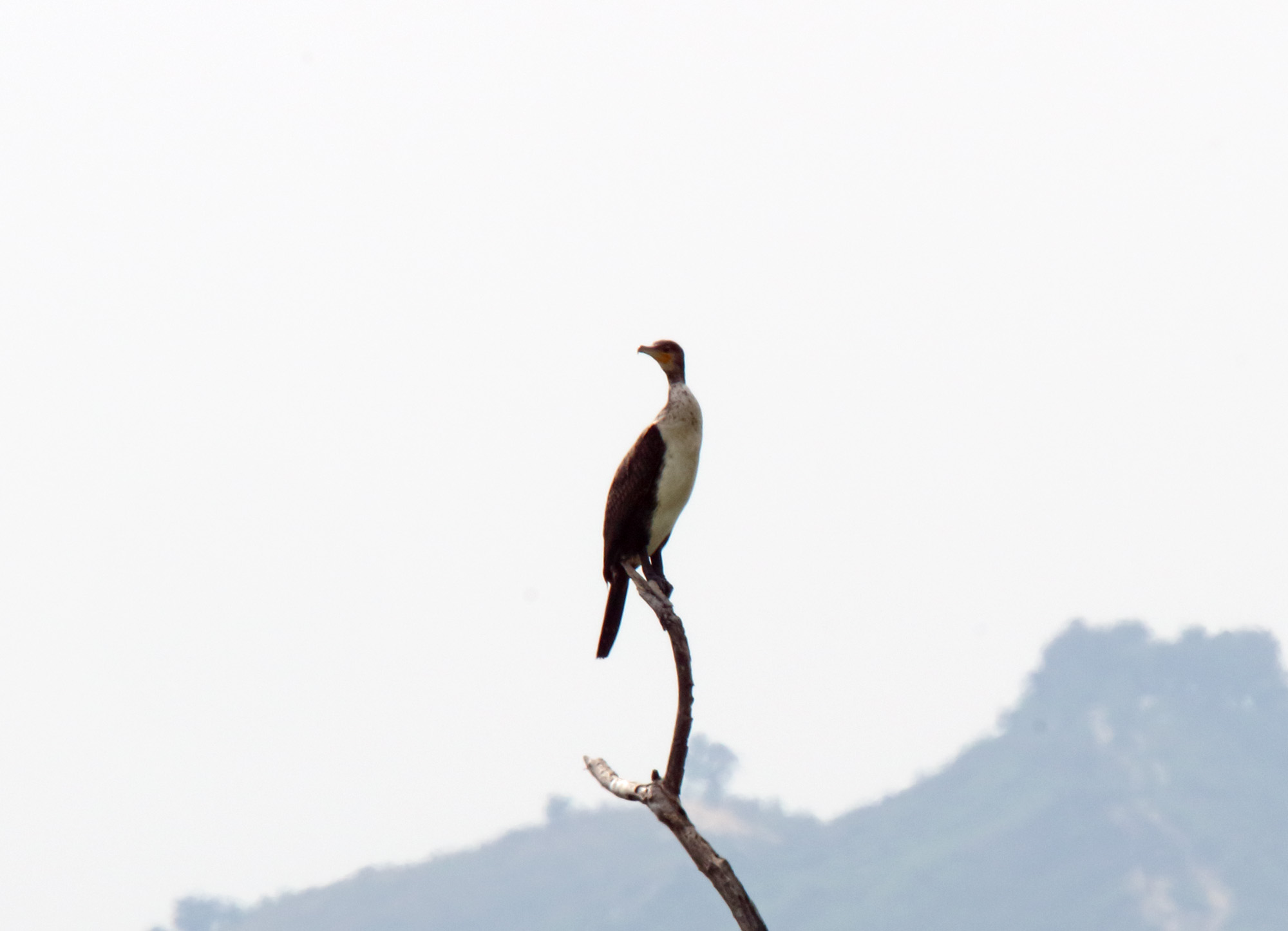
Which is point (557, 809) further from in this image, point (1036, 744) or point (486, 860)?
point (1036, 744)

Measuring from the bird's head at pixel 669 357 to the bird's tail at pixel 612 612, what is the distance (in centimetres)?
119

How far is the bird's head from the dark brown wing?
356 mm

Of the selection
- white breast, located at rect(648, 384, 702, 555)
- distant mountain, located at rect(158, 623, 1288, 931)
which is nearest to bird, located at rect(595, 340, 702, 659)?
white breast, located at rect(648, 384, 702, 555)

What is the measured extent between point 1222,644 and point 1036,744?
82.6 ft

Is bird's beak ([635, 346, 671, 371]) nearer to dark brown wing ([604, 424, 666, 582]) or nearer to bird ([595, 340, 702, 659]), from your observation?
bird ([595, 340, 702, 659])

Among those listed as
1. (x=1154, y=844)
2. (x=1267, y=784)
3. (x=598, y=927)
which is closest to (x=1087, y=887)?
(x=1154, y=844)

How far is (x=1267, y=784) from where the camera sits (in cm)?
17938

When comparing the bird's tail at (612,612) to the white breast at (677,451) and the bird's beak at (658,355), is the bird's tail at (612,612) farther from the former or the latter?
the bird's beak at (658,355)

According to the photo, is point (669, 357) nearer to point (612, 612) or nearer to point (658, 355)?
point (658, 355)

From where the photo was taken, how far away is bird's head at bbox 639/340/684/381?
885 cm

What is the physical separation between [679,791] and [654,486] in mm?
1701

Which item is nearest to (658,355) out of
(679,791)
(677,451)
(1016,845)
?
(677,451)

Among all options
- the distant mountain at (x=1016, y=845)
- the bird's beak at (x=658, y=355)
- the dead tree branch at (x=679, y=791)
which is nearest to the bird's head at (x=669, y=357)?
the bird's beak at (x=658, y=355)

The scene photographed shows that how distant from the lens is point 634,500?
885cm
